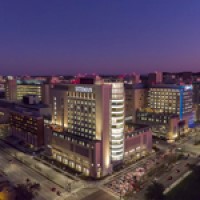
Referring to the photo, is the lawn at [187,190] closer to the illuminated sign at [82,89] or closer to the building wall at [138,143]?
the building wall at [138,143]

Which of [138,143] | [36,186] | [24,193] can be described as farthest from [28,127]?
[138,143]

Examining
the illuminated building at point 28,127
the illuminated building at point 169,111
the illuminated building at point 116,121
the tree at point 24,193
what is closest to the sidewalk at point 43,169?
the illuminated building at point 28,127

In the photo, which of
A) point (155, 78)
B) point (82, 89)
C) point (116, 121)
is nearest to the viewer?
point (116, 121)

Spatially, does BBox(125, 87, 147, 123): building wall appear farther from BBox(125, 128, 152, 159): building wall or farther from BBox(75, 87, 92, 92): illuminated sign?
BBox(75, 87, 92, 92): illuminated sign

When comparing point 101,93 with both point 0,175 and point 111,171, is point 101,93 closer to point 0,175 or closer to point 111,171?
point 111,171

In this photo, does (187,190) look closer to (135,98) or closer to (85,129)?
(85,129)
